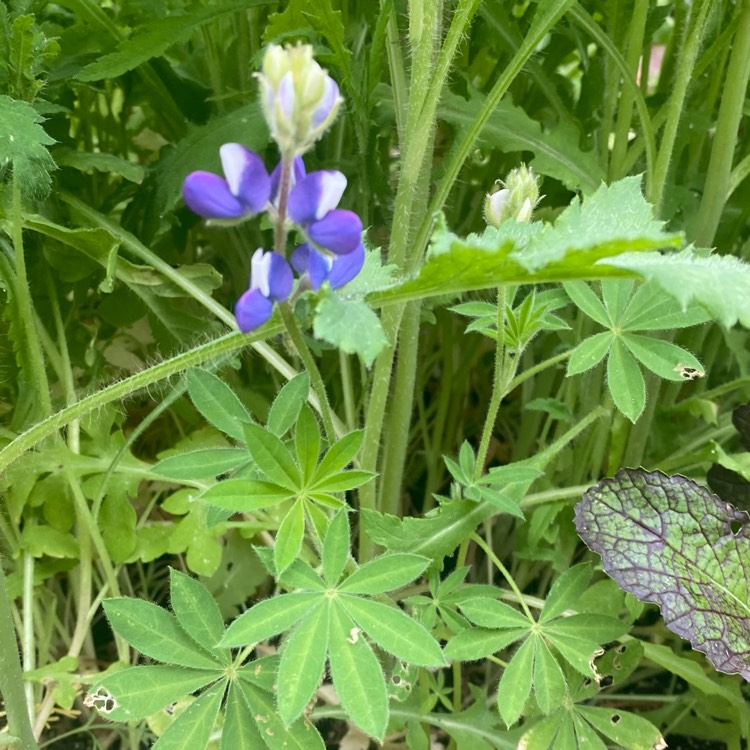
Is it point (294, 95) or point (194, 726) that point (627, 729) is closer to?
point (194, 726)

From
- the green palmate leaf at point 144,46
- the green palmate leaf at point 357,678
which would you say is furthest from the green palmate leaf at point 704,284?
the green palmate leaf at point 144,46

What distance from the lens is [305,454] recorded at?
2.26 feet

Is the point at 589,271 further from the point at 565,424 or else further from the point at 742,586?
the point at 565,424

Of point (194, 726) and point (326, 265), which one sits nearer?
point (326, 265)

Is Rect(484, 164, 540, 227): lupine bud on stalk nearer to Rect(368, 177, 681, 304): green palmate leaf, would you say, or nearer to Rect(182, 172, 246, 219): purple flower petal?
Rect(368, 177, 681, 304): green palmate leaf

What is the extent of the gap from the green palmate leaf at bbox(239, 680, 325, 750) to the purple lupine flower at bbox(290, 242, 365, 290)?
1.35 feet

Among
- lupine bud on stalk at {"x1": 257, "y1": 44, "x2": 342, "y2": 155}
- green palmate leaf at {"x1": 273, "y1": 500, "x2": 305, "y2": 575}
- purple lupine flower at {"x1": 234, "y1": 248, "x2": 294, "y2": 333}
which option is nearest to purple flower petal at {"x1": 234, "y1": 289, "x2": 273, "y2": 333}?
purple lupine flower at {"x1": 234, "y1": 248, "x2": 294, "y2": 333}

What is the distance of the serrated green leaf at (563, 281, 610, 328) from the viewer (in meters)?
0.82

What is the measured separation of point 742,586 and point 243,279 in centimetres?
86

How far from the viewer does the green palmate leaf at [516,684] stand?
0.73 m

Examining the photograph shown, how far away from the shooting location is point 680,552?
0.82m

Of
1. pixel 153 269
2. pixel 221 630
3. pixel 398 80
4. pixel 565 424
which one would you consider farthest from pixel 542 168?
pixel 221 630

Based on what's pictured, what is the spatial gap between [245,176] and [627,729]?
0.69 meters

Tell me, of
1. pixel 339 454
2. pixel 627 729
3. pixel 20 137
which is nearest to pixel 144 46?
pixel 20 137
